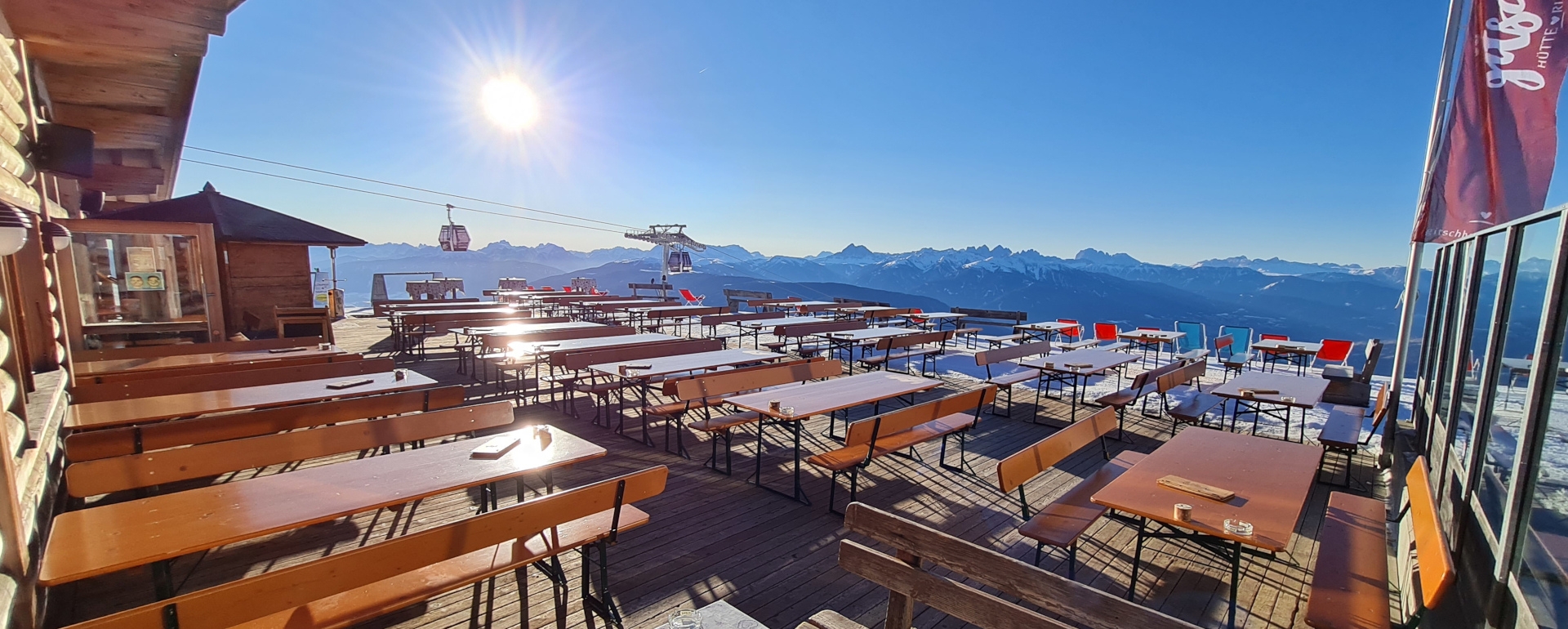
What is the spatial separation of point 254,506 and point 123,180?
9.20m

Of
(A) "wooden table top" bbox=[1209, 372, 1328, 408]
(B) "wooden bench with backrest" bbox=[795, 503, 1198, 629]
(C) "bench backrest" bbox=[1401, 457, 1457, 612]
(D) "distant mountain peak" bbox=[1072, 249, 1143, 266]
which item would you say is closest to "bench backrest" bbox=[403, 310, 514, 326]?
(B) "wooden bench with backrest" bbox=[795, 503, 1198, 629]

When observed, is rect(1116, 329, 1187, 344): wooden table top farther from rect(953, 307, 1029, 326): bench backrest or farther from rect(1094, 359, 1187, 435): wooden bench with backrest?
rect(1094, 359, 1187, 435): wooden bench with backrest

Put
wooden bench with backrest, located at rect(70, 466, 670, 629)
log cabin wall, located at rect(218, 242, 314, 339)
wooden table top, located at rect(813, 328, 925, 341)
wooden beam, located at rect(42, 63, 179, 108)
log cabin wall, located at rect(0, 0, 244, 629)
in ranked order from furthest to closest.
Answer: log cabin wall, located at rect(218, 242, 314, 339), wooden table top, located at rect(813, 328, 925, 341), wooden beam, located at rect(42, 63, 179, 108), log cabin wall, located at rect(0, 0, 244, 629), wooden bench with backrest, located at rect(70, 466, 670, 629)

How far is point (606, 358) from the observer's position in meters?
5.93

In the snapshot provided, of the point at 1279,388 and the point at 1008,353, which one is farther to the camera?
the point at 1008,353

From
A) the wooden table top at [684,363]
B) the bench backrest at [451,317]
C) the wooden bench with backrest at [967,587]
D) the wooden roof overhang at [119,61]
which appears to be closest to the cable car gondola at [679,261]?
the bench backrest at [451,317]

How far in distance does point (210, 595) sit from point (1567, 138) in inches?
274

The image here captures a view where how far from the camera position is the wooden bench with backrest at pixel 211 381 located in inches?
156

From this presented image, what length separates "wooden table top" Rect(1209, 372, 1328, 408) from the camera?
4672mm

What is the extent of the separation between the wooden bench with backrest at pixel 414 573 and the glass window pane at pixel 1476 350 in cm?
364

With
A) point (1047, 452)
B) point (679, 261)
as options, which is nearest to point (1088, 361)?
point (1047, 452)

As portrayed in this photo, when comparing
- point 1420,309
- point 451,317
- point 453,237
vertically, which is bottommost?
point 451,317

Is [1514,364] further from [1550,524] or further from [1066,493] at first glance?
[1066,493]

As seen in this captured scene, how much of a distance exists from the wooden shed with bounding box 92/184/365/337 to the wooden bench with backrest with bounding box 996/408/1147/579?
11054 mm
